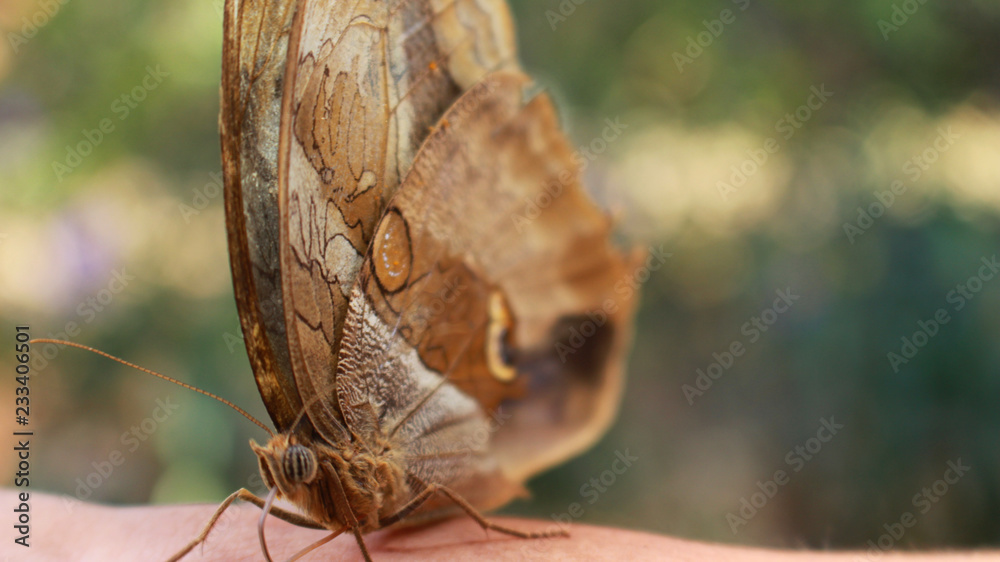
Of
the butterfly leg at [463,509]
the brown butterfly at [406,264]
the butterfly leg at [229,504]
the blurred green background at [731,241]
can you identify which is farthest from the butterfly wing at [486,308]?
the blurred green background at [731,241]

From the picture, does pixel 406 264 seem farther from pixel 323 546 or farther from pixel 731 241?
pixel 731 241

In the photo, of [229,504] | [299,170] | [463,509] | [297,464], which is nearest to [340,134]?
[299,170]

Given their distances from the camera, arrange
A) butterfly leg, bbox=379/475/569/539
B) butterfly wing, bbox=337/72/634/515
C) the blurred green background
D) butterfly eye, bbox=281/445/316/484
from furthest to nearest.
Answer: the blurred green background < butterfly wing, bbox=337/72/634/515 < butterfly leg, bbox=379/475/569/539 < butterfly eye, bbox=281/445/316/484

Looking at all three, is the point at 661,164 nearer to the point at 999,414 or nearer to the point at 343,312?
the point at 999,414

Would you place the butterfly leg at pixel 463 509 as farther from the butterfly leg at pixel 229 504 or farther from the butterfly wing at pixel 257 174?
the butterfly wing at pixel 257 174

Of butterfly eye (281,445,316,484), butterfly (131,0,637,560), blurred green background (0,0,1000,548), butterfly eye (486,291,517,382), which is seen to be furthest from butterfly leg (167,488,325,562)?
blurred green background (0,0,1000,548)

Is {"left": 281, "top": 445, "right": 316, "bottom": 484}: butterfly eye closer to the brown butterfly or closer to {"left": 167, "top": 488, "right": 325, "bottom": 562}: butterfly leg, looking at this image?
the brown butterfly

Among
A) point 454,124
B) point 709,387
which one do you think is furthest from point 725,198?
point 454,124
